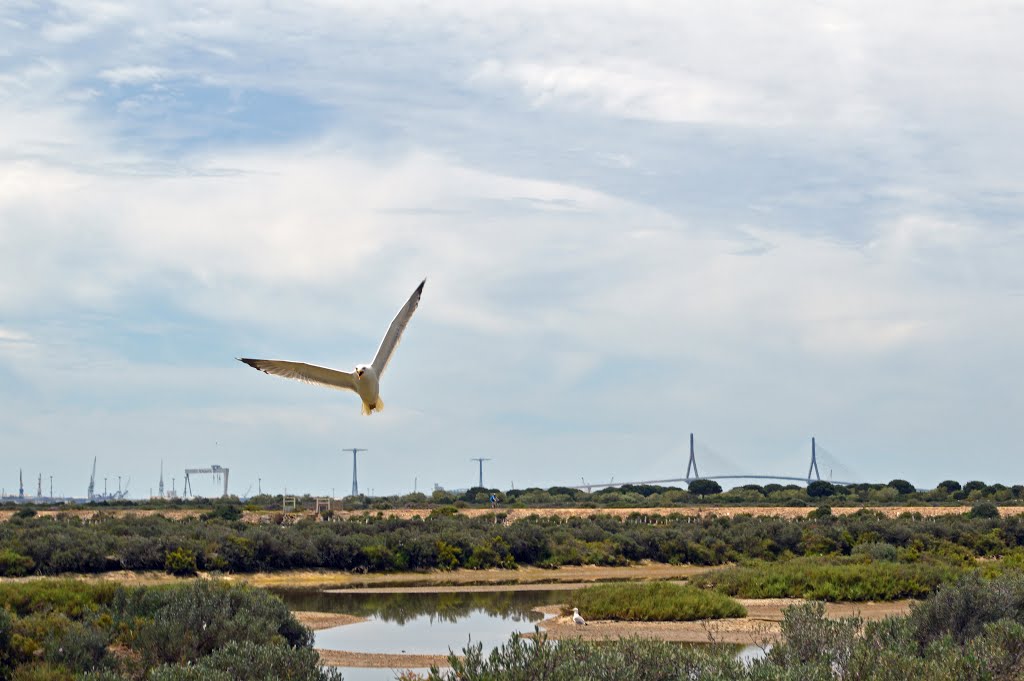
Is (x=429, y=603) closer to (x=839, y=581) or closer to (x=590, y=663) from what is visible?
(x=839, y=581)

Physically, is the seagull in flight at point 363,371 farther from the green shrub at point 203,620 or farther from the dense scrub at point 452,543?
the dense scrub at point 452,543

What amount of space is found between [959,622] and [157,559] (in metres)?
28.8

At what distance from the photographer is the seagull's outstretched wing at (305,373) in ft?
44.9

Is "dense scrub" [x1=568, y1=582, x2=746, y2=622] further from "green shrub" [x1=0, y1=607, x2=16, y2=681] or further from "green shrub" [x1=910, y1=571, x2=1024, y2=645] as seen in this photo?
"green shrub" [x1=0, y1=607, x2=16, y2=681]

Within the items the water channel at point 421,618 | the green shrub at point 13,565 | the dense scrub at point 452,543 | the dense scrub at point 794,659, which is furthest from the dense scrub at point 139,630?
the dense scrub at point 452,543

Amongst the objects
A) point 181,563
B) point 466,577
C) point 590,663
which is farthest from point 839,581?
point 590,663

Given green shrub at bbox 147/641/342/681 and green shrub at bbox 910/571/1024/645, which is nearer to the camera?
green shrub at bbox 147/641/342/681

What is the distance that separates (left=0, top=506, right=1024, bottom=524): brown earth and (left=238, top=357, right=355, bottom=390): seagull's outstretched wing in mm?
50743

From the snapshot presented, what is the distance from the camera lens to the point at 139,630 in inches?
755

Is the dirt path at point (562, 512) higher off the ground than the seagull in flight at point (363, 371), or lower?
lower

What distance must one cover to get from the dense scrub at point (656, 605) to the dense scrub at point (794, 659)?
1485 centimetres

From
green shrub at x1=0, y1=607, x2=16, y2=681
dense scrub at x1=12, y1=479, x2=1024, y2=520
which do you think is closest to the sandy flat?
green shrub at x1=0, y1=607, x2=16, y2=681

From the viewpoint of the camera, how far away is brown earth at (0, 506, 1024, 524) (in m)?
68.8

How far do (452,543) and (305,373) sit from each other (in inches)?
1421
